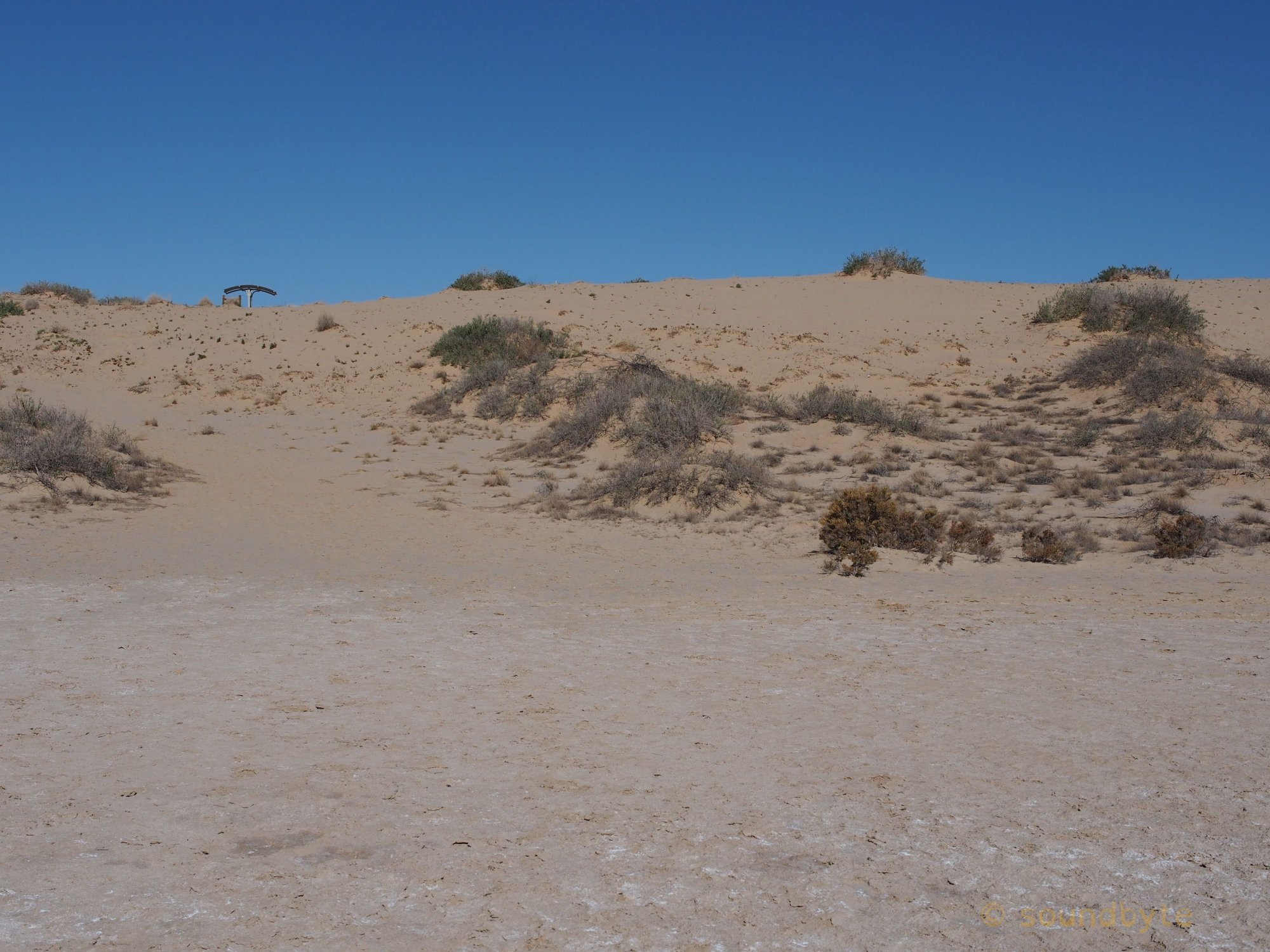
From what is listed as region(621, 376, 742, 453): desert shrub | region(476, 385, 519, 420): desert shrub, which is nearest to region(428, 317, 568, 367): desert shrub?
region(476, 385, 519, 420): desert shrub

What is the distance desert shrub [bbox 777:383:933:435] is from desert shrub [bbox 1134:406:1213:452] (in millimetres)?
3954

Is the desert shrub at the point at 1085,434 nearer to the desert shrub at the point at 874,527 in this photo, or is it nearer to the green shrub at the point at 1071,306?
the desert shrub at the point at 874,527

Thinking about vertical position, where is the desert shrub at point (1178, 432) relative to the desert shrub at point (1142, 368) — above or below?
below

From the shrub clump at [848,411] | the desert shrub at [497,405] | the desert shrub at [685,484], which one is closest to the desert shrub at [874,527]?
the desert shrub at [685,484]

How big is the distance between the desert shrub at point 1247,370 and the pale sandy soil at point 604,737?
7569 mm

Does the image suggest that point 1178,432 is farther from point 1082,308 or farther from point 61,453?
point 61,453

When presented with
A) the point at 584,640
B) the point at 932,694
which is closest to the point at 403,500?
the point at 584,640

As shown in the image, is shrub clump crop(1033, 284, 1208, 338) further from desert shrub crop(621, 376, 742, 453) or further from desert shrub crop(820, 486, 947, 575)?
desert shrub crop(820, 486, 947, 575)

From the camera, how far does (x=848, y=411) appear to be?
21422 mm

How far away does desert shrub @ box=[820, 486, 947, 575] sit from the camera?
42.8ft

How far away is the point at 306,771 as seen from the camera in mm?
5594

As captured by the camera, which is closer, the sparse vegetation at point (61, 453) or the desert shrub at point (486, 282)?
the sparse vegetation at point (61, 453)

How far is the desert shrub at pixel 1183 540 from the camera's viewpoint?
12445mm

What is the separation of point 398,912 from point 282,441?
66.1 ft
